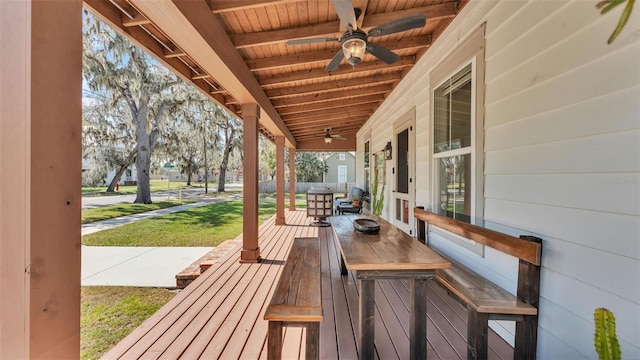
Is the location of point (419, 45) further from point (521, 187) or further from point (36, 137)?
point (36, 137)

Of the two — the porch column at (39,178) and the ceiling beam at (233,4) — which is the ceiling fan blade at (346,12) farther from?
the porch column at (39,178)

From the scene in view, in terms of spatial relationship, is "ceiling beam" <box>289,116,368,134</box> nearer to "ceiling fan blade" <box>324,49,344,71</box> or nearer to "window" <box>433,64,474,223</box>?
"ceiling fan blade" <box>324,49,344,71</box>

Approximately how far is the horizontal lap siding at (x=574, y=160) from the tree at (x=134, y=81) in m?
10.5

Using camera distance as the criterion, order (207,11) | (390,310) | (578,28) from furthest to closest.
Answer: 1. (390,310)
2. (207,11)
3. (578,28)

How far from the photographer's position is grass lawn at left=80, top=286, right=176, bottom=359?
2377mm

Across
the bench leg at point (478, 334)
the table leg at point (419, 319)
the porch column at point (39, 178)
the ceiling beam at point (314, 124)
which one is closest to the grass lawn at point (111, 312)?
the porch column at point (39, 178)

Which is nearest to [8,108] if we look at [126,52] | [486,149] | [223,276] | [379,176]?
[486,149]

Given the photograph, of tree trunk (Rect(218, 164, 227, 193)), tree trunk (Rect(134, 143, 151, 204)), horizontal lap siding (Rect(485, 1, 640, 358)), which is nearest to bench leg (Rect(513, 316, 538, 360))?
horizontal lap siding (Rect(485, 1, 640, 358))

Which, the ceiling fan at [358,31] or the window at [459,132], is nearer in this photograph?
the ceiling fan at [358,31]

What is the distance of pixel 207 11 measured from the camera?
210 cm

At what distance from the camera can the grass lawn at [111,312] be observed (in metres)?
2.38

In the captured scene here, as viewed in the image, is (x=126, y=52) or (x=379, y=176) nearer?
(x=379, y=176)

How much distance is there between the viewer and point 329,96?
5004mm

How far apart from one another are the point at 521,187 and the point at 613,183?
549 mm
